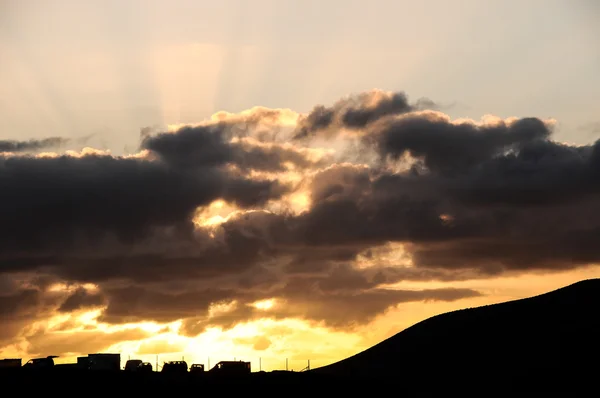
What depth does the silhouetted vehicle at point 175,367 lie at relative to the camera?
506ft

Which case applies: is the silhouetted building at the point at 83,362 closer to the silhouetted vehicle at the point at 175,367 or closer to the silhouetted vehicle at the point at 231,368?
the silhouetted vehicle at the point at 175,367

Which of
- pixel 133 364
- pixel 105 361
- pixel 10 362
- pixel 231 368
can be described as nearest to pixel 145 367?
pixel 133 364

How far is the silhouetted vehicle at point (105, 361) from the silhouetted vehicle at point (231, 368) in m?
15.2

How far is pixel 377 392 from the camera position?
157 meters

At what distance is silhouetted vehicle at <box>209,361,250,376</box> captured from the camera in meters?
149

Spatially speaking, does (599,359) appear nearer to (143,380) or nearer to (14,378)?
(143,380)

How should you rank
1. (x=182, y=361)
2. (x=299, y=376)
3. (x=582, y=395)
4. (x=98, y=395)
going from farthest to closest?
(x=582, y=395) < (x=182, y=361) < (x=299, y=376) < (x=98, y=395)

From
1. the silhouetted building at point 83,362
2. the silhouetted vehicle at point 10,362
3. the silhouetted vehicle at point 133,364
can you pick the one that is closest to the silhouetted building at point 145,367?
the silhouetted vehicle at point 133,364

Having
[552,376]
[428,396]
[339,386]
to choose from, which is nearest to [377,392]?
[339,386]

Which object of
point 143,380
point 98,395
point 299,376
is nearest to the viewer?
point 98,395

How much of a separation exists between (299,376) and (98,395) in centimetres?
3670

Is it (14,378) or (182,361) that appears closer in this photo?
(14,378)

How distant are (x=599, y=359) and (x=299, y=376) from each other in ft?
266

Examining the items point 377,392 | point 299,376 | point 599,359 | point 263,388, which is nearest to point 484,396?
point 599,359
